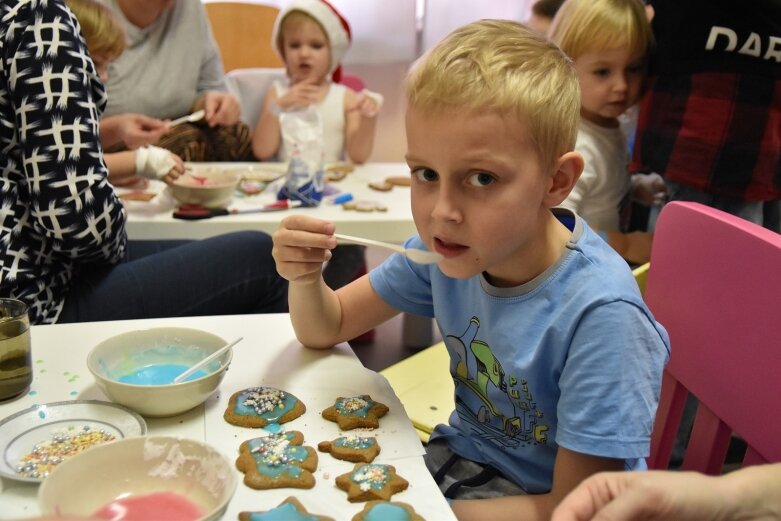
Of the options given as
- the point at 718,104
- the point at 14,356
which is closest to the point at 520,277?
the point at 14,356

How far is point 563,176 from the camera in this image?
861mm

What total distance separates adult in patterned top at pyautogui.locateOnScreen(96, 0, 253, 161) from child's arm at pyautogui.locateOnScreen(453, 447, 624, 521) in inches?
66.9

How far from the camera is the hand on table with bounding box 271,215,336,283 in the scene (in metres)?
0.96

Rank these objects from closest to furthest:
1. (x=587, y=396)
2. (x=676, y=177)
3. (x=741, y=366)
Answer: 1. (x=587, y=396)
2. (x=741, y=366)
3. (x=676, y=177)

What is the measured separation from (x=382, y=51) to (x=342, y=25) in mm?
1354

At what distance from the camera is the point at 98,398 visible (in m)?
0.89

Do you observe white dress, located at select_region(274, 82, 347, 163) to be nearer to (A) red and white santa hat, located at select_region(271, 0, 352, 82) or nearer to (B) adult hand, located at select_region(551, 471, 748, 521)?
(A) red and white santa hat, located at select_region(271, 0, 352, 82)

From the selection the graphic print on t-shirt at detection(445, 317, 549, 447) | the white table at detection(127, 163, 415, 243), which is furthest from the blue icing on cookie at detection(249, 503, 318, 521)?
the white table at detection(127, 163, 415, 243)

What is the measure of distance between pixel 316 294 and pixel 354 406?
0.20 metres

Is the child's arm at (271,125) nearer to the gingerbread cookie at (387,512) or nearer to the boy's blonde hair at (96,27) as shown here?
the boy's blonde hair at (96,27)

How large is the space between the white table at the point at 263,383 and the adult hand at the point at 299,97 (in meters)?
1.37

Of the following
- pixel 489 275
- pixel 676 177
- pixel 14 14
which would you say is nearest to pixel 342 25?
pixel 676 177

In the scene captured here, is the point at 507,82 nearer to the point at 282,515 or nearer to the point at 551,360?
the point at 551,360

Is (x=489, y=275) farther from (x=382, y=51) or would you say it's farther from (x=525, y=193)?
(x=382, y=51)
